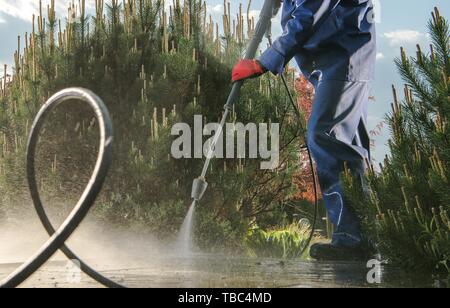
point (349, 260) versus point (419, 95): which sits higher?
point (419, 95)

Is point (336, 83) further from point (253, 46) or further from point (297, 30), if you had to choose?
point (253, 46)

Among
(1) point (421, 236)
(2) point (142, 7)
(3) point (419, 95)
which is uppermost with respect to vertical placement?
(2) point (142, 7)

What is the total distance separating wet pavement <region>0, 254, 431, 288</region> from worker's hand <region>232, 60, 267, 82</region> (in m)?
1.40

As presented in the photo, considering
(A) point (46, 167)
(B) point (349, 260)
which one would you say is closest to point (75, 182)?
(A) point (46, 167)

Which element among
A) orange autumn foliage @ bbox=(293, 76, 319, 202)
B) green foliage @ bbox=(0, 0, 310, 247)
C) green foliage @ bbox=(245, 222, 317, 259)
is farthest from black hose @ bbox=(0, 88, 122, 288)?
orange autumn foliage @ bbox=(293, 76, 319, 202)

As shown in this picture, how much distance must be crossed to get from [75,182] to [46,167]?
0.35m

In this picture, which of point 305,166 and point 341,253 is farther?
point 305,166

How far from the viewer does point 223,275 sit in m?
3.94

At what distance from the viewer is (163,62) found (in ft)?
20.1

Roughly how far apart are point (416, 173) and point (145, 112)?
2.73 m

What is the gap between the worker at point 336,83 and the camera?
4492 millimetres

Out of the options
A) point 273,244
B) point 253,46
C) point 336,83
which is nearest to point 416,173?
point 336,83

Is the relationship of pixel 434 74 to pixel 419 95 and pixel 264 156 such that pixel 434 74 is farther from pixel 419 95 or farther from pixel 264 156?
pixel 264 156
